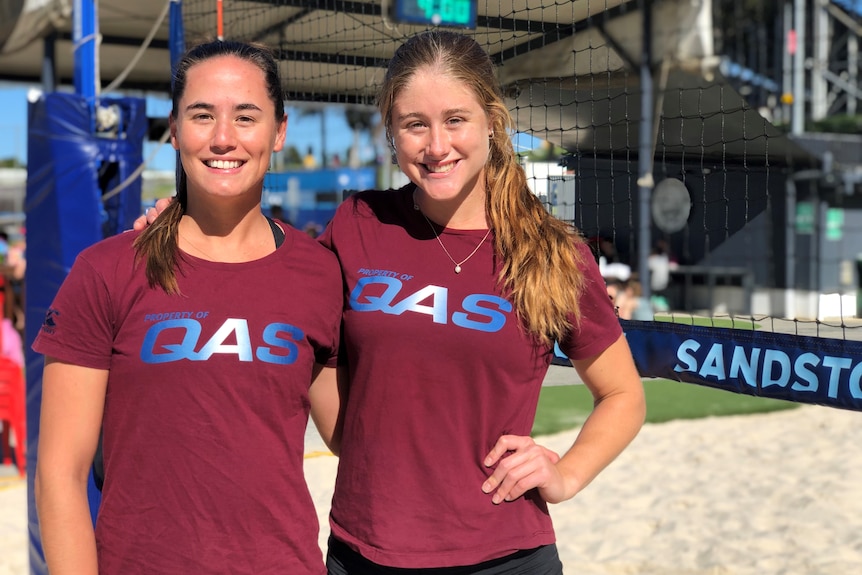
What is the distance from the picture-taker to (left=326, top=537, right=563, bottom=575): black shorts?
58.6 inches

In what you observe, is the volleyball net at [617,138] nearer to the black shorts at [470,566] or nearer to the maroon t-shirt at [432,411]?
the maroon t-shirt at [432,411]

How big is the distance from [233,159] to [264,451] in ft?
1.69

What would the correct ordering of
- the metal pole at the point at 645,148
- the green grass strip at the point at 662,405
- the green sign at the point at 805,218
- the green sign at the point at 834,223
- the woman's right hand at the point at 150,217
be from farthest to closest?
the green sign at the point at 834,223 < the green sign at the point at 805,218 < the green grass strip at the point at 662,405 < the metal pole at the point at 645,148 < the woman's right hand at the point at 150,217

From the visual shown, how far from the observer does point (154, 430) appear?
4.58ft

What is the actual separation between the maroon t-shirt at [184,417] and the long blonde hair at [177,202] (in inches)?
0.9

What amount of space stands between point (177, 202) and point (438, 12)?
247cm

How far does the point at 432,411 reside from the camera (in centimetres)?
149

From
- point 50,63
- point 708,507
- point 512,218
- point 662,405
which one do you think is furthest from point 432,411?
point 50,63

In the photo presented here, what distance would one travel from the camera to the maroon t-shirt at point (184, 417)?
4.57ft

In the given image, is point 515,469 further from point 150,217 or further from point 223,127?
point 150,217

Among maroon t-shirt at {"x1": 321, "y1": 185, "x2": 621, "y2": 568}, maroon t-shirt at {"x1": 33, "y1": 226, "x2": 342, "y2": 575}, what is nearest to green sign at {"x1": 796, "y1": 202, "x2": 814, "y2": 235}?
maroon t-shirt at {"x1": 321, "y1": 185, "x2": 621, "y2": 568}

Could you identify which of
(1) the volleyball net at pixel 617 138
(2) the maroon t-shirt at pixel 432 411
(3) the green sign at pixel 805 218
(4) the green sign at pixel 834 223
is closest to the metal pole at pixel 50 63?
(1) the volleyball net at pixel 617 138

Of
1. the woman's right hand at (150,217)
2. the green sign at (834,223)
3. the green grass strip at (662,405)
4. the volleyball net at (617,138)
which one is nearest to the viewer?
the woman's right hand at (150,217)

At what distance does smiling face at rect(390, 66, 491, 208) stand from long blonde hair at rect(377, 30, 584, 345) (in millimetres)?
21
